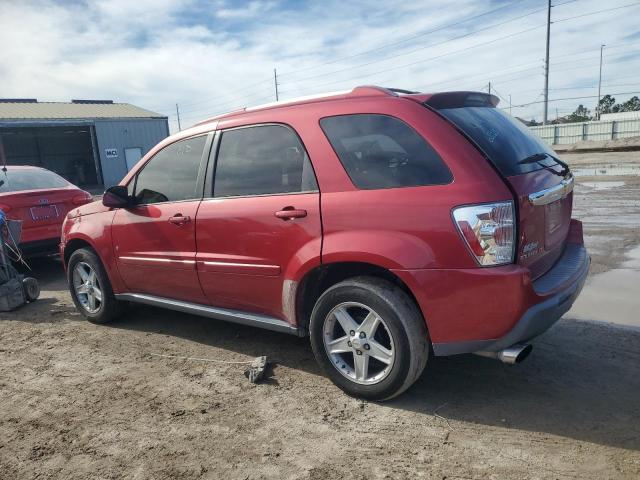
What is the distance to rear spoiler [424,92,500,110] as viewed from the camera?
3012 millimetres

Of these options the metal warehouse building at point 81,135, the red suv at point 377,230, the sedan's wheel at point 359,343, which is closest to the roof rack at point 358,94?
the red suv at point 377,230

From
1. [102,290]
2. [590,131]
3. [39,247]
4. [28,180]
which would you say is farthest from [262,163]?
[590,131]

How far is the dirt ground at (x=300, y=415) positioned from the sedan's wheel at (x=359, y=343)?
20cm

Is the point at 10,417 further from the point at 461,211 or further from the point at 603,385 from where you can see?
the point at 603,385

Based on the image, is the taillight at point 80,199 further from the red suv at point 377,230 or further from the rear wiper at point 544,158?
the rear wiper at point 544,158

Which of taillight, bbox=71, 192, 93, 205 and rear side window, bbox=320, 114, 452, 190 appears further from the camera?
taillight, bbox=71, 192, 93, 205

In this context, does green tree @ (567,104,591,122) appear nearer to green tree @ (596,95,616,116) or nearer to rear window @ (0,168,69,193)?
green tree @ (596,95,616,116)

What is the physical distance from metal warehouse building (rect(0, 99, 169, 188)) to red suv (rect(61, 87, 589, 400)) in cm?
2923

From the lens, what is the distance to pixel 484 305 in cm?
267

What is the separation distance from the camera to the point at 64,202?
726 cm

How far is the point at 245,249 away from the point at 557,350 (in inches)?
95.1

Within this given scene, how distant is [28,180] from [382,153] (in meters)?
6.46

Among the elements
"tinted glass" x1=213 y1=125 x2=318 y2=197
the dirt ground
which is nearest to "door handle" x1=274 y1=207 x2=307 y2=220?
"tinted glass" x1=213 y1=125 x2=318 y2=197

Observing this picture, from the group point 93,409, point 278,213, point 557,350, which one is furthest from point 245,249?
point 557,350
